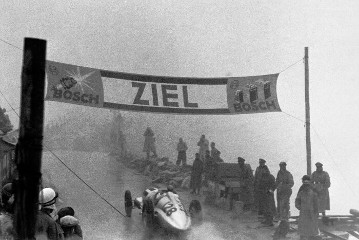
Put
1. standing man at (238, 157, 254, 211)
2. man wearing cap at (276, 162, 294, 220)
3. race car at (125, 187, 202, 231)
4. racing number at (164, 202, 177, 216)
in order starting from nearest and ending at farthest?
race car at (125, 187, 202, 231) → racing number at (164, 202, 177, 216) → man wearing cap at (276, 162, 294, 220) → standing man at (238, 157, 254, 211)

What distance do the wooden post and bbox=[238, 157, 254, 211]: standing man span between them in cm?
1209

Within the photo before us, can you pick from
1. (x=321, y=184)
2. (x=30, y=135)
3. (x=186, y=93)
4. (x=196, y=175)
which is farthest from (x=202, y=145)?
(x=30, y=135)

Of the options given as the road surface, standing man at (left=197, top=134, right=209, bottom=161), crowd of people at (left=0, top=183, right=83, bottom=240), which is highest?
standing man at (left=197, top=134, right=209, bottom=161)

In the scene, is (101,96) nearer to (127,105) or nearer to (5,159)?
(127,105)

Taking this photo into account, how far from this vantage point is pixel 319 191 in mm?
14914

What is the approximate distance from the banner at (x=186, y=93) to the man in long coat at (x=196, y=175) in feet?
6.96

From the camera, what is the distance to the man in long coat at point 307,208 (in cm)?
1230

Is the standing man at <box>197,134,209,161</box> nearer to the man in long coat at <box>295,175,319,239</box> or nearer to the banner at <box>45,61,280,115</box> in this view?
the banner at <box>45,61,280,115</box>

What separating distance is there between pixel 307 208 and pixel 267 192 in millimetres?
2733

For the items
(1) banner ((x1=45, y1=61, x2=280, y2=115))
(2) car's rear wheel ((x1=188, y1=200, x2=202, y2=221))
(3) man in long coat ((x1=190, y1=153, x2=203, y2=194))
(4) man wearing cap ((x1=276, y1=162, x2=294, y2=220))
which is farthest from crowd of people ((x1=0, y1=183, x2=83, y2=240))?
(3) man in long coat ((x1=190, y1=153, x2=203, y2=194))

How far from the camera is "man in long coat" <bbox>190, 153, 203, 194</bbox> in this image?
61.4 ft

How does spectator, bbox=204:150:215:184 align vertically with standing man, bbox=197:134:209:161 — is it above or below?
below

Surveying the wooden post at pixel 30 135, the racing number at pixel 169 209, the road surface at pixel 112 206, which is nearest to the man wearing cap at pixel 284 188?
the road surface at pixel 112 206

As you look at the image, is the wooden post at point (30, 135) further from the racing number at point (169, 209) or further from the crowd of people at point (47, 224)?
the racing number at point (169, 209)
